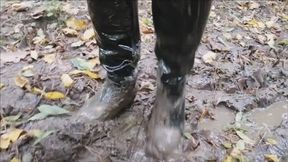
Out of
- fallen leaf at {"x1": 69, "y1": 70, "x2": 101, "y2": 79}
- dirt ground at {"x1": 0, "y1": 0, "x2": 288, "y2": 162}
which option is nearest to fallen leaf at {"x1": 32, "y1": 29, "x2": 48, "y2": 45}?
dirt ground at {"x1": 0, "y1": 0, "x2": 288, "y2": 162}

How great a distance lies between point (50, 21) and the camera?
6.98 feet

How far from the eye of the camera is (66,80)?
1.64 meters

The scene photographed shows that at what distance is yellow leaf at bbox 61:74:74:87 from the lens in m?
1.62

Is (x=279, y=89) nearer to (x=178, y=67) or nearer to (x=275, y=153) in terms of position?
(x=275, y=153)

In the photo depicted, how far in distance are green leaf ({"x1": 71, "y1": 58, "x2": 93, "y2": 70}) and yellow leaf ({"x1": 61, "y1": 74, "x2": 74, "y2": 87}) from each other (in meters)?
0.11

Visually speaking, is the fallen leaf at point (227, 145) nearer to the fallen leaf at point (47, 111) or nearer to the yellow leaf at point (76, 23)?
the fallen leaf at point (47, 111)

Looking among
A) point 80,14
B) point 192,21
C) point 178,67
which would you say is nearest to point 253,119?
point 178,67

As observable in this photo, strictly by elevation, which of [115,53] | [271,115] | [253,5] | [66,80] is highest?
[115,53]

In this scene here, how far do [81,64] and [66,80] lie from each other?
162 mm

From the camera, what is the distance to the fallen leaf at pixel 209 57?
6.35 feet

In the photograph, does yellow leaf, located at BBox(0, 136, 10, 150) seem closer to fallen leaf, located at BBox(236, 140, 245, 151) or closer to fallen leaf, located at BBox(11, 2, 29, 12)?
fallen leaf, located at BBox(236, 140, 245, 151)

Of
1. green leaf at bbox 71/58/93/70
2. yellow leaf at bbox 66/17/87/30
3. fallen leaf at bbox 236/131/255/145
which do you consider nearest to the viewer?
A: fallen leaf at bbox 236/131/255/145

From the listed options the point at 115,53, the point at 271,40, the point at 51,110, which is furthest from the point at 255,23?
the point at 51,110

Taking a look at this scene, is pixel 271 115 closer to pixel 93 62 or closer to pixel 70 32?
pixel 93 62
